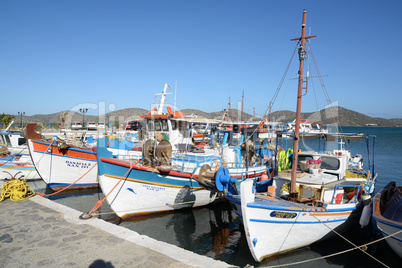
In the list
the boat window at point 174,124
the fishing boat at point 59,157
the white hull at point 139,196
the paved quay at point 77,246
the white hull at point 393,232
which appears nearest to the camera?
the paved quay at point 77,246

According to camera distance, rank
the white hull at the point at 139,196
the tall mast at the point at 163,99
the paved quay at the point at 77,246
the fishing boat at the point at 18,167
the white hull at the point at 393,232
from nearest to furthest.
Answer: the paved quay at the point at 77,246, the white hull at the point at 393,232, the white hull at the point at 139,196, the tall mast at the point at 163,99, the fishing boat at the point at 18,167

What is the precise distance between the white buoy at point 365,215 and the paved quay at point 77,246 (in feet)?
20.3

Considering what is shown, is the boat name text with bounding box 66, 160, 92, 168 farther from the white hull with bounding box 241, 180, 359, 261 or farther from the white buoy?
the white buoy

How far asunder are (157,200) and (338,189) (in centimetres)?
739

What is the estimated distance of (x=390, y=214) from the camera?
9156 mm

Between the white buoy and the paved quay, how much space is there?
6.19m

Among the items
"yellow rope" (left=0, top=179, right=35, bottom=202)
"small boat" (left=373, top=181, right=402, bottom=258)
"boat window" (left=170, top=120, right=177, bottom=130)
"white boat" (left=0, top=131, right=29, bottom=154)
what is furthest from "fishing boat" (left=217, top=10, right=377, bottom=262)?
"white boat" (left=0, top=131, right=29, bottom=154)

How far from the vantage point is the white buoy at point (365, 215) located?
863cm

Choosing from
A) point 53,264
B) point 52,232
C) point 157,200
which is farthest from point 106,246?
point 157,200

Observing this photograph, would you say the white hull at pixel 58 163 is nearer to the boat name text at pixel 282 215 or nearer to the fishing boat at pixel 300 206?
the fishing boat at pixel 300 206

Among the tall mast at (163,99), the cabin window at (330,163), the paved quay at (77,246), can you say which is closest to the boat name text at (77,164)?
the tall mast at (163,99)

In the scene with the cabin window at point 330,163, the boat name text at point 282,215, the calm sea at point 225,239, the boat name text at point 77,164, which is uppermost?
the cabin window at point 330,163

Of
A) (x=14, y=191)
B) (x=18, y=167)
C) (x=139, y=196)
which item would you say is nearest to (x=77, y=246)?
(x=139, y=196)

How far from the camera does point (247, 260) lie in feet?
26.5
